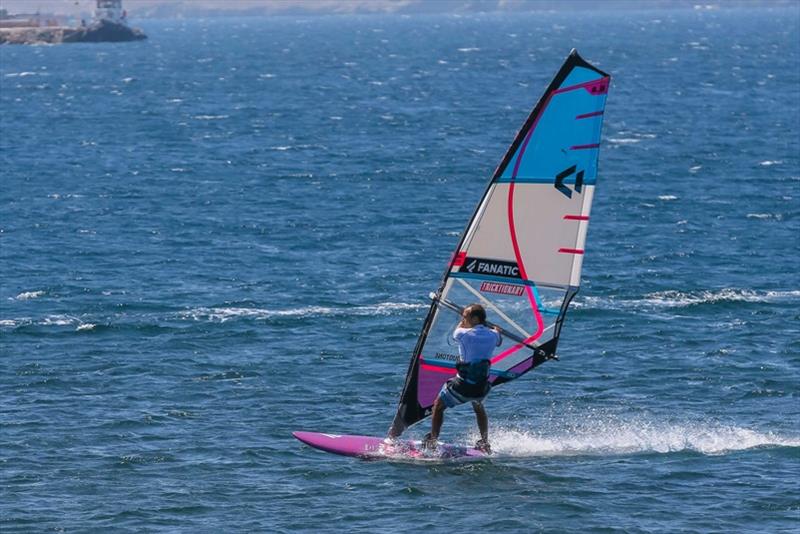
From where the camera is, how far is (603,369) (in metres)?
29.7

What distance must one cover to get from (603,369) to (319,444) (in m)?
8.42

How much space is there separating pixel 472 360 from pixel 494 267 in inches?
57.7

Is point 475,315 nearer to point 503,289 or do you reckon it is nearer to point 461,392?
point 503,289

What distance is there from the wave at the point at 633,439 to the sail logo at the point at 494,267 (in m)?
3.33

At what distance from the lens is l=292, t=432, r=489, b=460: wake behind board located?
22.4 meters

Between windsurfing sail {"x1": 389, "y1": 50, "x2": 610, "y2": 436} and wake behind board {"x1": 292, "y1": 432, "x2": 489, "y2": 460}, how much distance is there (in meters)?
1.30

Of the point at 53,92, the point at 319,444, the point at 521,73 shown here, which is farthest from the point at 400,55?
the point at 319,444

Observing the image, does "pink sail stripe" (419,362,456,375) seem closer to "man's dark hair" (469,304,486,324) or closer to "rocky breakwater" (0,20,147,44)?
"man's dark hair" (469,304,486,324)

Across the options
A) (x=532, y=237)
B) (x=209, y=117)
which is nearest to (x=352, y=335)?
(x=532, y=237)

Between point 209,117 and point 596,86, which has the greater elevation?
point 596,86

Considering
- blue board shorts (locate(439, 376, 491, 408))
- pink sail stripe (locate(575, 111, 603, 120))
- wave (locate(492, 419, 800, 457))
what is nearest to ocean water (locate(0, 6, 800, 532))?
wave (locate(492, 419, 800, 457))

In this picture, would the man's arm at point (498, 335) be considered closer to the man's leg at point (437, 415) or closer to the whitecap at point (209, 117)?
the man's leg at point (437, 415)

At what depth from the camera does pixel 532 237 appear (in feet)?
69.5

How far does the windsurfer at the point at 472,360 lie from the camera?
824 inches
